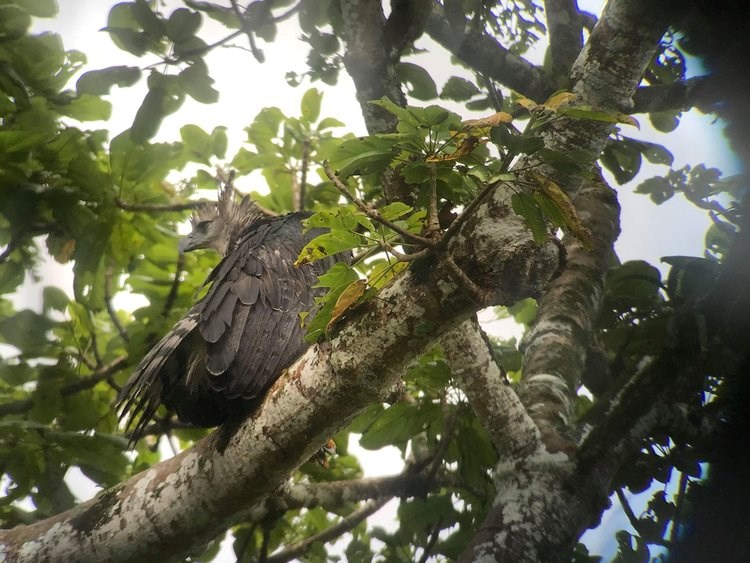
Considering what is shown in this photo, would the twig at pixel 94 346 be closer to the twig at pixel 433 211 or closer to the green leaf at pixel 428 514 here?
the green leaf at pixel 428 514

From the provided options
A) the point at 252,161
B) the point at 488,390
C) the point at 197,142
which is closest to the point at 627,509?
the point at 488,390

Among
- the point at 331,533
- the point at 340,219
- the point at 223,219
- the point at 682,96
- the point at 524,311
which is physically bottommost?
the point at 331,533

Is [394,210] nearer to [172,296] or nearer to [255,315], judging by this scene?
[255,315]

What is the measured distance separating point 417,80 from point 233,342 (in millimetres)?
1318

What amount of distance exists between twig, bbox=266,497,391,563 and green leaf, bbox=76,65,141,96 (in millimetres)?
2023

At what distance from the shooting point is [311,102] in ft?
9.84

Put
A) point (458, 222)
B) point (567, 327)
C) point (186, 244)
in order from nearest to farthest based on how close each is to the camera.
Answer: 1. point (458, 222)
2. point (567, 327)
3. point (186, 244)

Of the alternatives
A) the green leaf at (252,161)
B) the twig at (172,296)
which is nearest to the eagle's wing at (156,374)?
the twig at (172,296)

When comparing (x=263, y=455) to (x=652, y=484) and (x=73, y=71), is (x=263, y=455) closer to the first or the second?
(x=652, y=484)

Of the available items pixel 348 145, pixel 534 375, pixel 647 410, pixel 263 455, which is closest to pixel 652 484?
pixel 647 410

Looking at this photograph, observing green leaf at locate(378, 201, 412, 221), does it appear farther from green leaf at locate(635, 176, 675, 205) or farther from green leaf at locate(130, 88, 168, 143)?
green leaf at locate(130, 88, 168, 143)

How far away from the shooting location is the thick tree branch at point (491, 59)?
112 inches

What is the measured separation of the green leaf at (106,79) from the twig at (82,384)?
1161 millimetres

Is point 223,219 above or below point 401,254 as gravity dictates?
above
